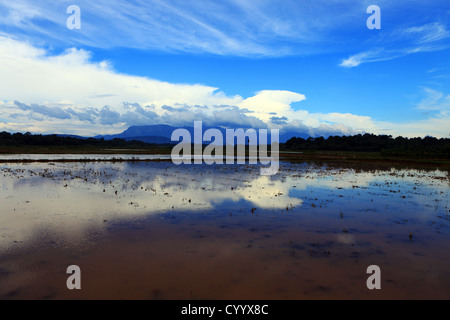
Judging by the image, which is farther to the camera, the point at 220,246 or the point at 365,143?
the point at 365,143

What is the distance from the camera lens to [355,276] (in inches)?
267

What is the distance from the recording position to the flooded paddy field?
20.2ft

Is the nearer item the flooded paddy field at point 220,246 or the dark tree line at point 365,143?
the flooded paddy field at point 220,246

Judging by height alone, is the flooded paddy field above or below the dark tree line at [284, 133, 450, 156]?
below

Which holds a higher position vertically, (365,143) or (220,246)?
(365,143)

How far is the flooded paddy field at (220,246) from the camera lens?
6152mm

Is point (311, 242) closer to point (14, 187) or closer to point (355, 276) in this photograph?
point (355, 276)

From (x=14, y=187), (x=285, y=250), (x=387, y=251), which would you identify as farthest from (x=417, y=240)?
(x=14, y=187)

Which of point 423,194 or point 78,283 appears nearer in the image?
point 78,283

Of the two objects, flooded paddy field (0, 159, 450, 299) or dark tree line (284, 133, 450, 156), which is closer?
flooded paddy field (0, 159, 450, 299)

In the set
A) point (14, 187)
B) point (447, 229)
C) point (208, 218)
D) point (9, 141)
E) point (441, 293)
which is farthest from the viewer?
point (9, 141)

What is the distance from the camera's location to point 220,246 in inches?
342

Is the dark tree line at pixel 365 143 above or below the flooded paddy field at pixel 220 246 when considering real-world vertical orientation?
above
